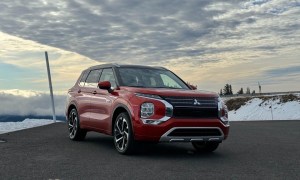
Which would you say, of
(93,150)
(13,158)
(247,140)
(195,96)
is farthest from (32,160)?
(247,140)

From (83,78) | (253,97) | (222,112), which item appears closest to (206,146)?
(222,112)

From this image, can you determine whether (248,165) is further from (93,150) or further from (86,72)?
(86,72)

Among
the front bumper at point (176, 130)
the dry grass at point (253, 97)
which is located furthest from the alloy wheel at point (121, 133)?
the dry grass at point (253, 97)

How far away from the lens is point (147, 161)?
7.79 meters

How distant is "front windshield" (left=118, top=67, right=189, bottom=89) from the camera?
30.0 ft

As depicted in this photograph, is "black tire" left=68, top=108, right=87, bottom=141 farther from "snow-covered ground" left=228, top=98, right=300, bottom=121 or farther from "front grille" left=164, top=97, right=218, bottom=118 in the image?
"snow-covered ground" left=228, top=98, right=300, bottom=121

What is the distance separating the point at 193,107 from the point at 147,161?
133cm

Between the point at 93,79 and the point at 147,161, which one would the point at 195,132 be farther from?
the point at 93,79

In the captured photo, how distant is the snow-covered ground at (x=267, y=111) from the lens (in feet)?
106

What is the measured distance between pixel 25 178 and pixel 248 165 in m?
3.74

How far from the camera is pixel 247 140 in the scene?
11828mm

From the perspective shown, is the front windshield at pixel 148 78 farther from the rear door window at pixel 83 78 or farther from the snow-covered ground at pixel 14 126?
the snow-covered ground at pixel 14 126

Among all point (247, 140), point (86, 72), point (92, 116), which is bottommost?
point (247, 140)

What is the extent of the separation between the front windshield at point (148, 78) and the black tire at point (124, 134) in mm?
825
